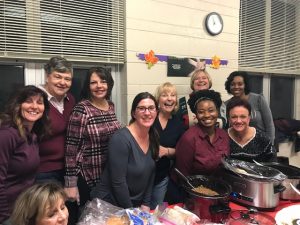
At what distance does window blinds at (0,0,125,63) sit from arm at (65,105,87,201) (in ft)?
2.45

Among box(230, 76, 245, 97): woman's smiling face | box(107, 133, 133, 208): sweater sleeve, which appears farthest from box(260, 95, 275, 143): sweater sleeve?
box(107, 133, 133, 208): sweater sleeve

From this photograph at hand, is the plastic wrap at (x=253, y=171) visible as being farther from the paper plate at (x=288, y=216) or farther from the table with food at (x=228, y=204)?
the paper plate at (x=288, y=216)

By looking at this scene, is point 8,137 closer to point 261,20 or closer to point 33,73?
point 33,73

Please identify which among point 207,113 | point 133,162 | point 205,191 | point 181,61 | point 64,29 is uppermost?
point 64,29

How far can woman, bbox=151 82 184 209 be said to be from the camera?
6.56 ft

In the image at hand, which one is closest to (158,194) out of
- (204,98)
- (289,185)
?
(204,98)

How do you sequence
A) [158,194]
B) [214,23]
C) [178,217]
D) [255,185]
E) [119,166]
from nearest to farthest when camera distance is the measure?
[178,217], [255,185], [119,166], [158,194], [214,23]

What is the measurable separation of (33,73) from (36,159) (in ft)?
3.23

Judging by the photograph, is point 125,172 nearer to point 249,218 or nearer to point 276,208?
point 249,218

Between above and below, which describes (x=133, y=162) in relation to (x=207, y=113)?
below

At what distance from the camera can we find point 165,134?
2104mm

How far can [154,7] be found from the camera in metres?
2.75

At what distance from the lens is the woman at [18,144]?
4.52 feet

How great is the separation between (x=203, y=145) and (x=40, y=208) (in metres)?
0.99
